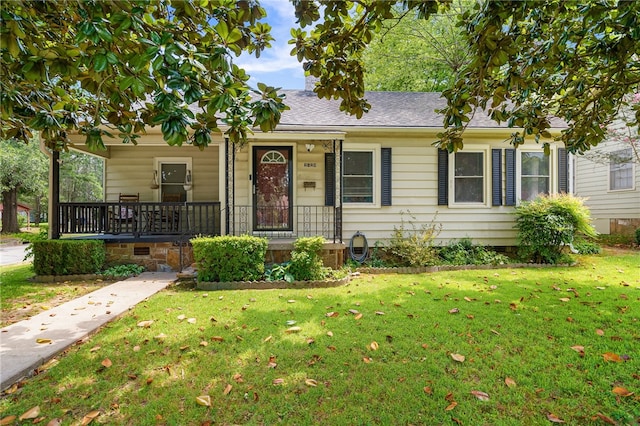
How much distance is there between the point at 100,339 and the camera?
10.8 feet

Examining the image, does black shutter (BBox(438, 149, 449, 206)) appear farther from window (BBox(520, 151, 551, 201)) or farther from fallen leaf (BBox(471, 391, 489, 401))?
fallen leaf (BBox(471, 391, 489, 401))

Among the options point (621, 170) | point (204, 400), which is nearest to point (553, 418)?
point (204, 400)

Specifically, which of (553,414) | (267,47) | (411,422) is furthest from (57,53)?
(553,414)

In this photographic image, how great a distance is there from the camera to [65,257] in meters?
6.20

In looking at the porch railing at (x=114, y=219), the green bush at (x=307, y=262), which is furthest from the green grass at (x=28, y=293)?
the green bush at (x=307, y=262)

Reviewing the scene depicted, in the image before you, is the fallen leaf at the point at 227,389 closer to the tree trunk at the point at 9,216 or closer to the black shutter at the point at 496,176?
the black shutter at the point at 496,176

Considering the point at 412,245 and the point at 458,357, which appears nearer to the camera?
the point at 458,357

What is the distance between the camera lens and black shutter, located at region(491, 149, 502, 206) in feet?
25.5

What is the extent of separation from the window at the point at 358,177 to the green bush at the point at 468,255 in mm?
2198

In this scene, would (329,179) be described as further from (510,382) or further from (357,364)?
(510,382)

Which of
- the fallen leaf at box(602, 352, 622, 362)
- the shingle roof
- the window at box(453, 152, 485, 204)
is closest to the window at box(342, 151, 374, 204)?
the shingle roof

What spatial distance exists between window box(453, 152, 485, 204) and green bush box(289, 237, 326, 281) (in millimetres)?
4161

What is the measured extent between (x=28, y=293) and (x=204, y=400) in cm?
497

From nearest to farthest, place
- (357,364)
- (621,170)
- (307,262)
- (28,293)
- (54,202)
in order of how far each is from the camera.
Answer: (357,364)
(28,293)
(307,262)
(54,202)
(621,170)
